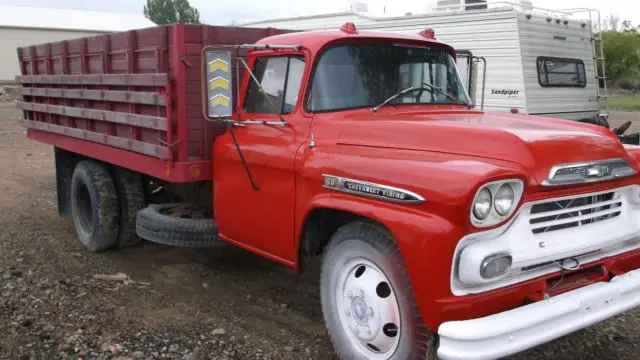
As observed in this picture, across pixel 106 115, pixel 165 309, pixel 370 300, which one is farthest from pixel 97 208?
pixel 370 300

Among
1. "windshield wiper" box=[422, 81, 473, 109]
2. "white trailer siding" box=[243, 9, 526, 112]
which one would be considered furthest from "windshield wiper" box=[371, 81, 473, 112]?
"white trailer siding" box=[243, 9, 526, 112]

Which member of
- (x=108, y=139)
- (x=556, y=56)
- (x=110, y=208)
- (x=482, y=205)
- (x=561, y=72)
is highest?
(x=556, y=56)

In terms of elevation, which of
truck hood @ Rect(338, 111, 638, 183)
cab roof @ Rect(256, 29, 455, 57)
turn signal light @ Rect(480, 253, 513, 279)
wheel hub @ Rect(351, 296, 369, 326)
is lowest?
wheel hub @ Rect(351, 296, 369, 326)

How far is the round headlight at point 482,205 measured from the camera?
9.41 feet

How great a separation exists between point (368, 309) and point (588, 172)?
137cm

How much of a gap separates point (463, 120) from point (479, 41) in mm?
7852

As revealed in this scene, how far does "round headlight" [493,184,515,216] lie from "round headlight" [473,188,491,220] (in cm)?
4

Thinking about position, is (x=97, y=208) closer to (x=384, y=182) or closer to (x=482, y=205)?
(x=384, y=182)

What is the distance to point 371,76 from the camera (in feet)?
13.6

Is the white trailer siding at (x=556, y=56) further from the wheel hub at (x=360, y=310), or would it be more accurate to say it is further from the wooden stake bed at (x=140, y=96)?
the wheel hub at (x=360, y=310)

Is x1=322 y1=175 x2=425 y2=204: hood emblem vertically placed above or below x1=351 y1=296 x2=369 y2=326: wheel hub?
above

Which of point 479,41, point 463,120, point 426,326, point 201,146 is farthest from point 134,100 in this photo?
point 479,41

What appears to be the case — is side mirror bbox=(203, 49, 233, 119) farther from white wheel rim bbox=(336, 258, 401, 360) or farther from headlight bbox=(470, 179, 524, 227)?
headlight bbox=(470, 179, 524, 227)

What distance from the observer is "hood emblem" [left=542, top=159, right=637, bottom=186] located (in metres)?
3.08
